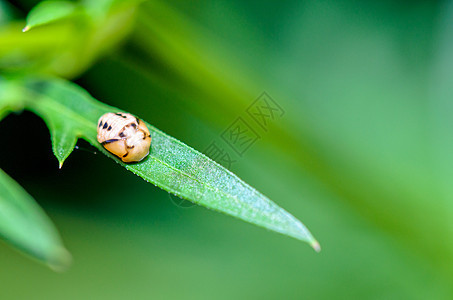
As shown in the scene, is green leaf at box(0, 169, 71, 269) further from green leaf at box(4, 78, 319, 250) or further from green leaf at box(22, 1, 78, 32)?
green leaf at box(22, 1, 78, 32)

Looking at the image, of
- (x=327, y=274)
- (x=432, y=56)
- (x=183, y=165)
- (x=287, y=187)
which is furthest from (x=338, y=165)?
(x=183, y=165)

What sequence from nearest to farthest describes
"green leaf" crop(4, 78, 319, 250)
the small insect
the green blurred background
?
"green leaf" crop(4, 78, 319, 250)
the small insect
the green blurred background

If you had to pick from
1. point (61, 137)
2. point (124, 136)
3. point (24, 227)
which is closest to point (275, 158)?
point (124, 136)

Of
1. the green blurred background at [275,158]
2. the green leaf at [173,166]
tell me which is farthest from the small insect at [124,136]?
the green blurred background at [275,158]

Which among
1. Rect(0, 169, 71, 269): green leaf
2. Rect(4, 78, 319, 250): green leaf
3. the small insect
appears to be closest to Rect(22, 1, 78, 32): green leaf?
Rect(4, 78, 319, 250): green leaf

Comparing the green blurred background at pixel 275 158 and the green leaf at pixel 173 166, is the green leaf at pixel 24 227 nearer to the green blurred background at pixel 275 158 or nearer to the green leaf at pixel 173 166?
the green leaf at pixel 173 166

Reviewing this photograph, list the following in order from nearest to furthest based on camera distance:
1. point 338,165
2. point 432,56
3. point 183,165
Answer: point 183,165, point 338,165, point 432,56

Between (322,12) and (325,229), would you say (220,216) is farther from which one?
(322,12)
